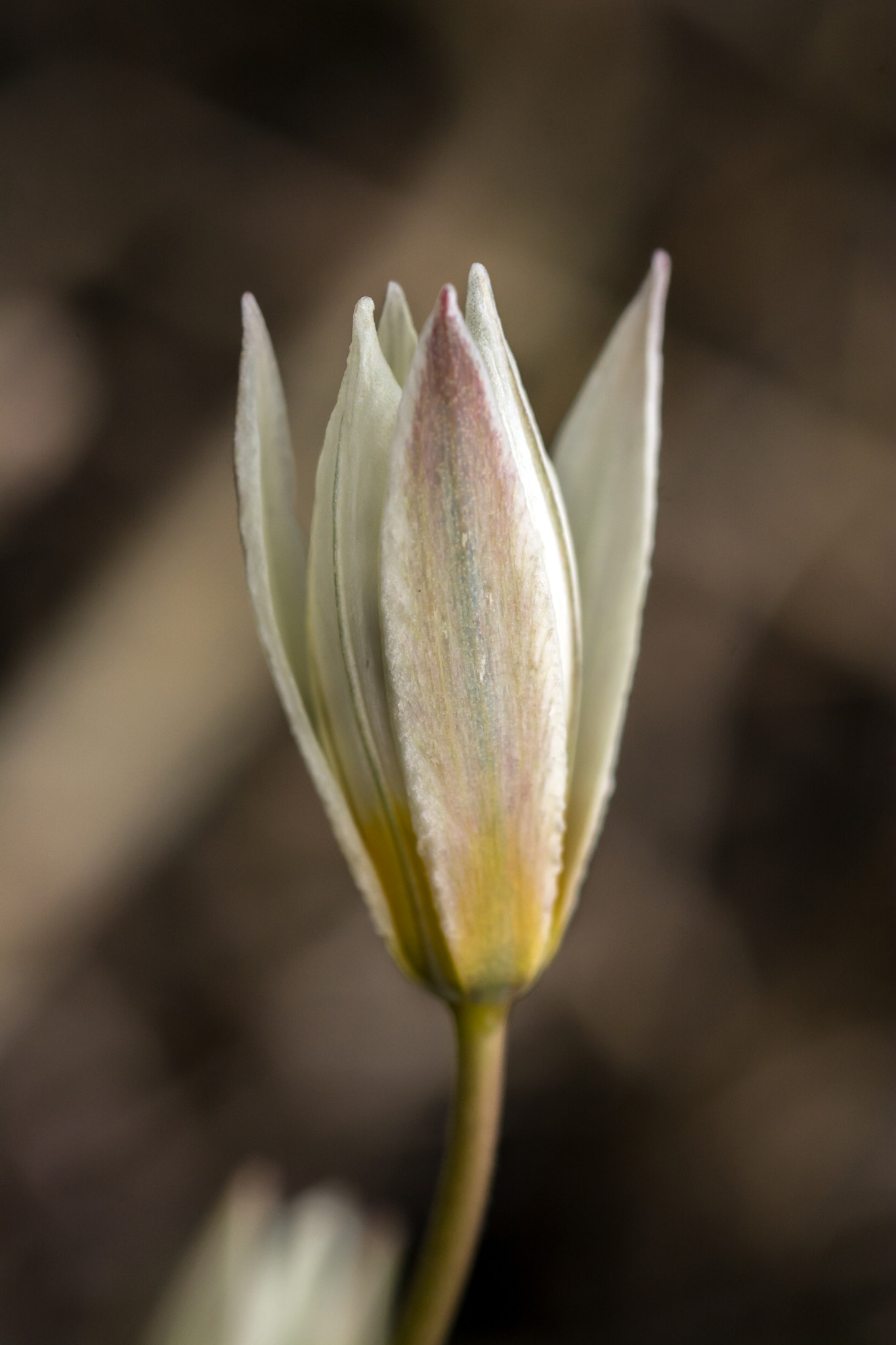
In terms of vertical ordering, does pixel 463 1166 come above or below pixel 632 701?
below

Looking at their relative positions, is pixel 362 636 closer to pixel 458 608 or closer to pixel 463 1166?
pixel 458 608

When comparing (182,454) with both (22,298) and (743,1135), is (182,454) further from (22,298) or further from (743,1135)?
(743,1135)

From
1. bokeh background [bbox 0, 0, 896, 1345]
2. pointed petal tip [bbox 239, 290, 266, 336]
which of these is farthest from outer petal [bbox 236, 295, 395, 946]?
bokeh background [bbox 0, 0, 896, 1345]

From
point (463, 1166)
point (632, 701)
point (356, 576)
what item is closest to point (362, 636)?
point (356, 576)

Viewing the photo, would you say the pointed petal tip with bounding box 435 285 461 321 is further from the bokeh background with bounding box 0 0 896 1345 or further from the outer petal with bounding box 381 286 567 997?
the bokeh background with bounding box 0 0 896 1345

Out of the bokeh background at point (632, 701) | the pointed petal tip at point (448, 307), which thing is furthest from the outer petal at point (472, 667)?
the bokeh background at point (632, 701)

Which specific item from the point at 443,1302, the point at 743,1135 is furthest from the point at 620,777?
the point at 443,1302
